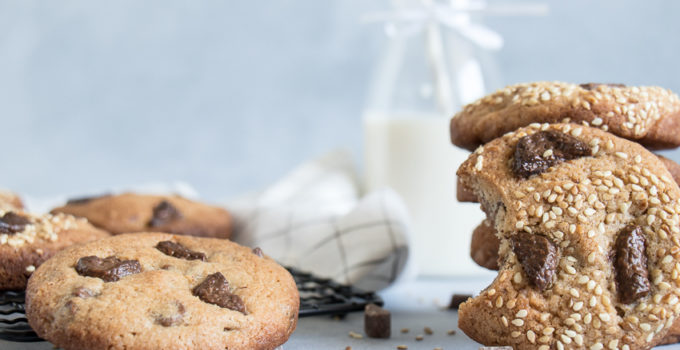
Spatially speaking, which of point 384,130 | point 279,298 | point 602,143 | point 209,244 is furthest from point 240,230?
point 602,143

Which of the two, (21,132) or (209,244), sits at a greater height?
(21,132)

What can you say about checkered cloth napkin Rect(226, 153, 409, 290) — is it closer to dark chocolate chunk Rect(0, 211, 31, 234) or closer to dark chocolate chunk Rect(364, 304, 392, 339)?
dark chocolate chunk Rect(364, 304, 392, 339)

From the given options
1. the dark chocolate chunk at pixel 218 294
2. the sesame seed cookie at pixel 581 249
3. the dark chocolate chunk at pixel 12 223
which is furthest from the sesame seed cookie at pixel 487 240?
the dark chocolate chunk at pixel 12 223

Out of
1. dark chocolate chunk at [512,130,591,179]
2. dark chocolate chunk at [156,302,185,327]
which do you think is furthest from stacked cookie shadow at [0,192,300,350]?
dark chocolate chunk at [512,130,591,179]

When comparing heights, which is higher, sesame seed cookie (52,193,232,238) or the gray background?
the gray background

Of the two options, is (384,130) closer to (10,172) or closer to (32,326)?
(32,326)

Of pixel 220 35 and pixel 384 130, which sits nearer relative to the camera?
pixel 384 130
